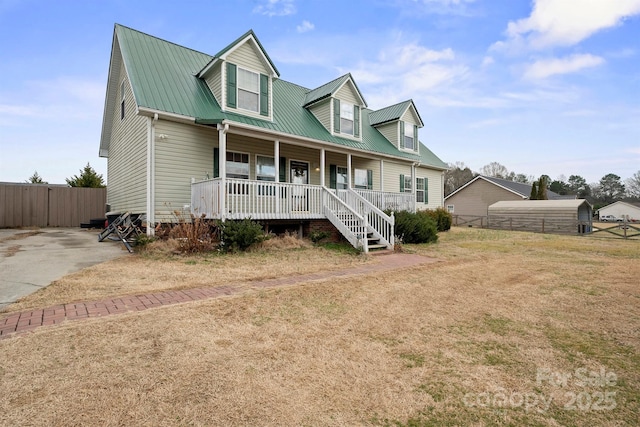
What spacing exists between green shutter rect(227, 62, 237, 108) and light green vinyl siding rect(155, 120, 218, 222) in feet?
4.31

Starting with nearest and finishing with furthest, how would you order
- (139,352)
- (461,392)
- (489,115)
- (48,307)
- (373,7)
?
1. (461,392)
2. (139,352)
3. (48,307)
4. (373,7)
5. (489,115)

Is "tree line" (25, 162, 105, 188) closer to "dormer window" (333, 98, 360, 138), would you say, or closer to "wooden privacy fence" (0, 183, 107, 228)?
"wooden privacy fence" (0, 183, 107, 228)

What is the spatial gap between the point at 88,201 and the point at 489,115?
88.8 ft

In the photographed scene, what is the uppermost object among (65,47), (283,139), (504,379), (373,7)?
(373,7)

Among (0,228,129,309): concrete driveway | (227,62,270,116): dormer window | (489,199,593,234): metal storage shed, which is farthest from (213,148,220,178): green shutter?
(489,199,593,234): metal storage shed

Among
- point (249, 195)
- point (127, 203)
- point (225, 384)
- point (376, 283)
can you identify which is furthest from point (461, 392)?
point (127, 203)

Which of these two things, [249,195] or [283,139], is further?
[283,139]

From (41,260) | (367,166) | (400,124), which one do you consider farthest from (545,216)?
(41,260)

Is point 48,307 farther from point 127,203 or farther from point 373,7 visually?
point 373,7

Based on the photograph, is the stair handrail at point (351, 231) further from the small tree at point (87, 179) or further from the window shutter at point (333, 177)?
the small tree at point (87, 179)

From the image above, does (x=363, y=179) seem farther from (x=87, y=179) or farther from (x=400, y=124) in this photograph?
(x=87, y=179)

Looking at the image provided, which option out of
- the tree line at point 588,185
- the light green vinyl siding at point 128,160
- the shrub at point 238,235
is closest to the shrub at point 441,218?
the shrub at point 238,235

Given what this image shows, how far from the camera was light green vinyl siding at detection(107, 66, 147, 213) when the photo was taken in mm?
10844

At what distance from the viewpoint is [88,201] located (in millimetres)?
17312
